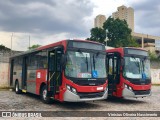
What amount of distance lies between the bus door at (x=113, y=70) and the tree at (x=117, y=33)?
43.3 meters

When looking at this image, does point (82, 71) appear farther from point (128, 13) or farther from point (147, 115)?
point (128, 13)

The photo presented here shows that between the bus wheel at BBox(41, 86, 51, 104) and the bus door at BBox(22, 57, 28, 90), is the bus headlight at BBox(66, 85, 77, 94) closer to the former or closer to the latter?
the bus wheel at BBox(41, 86, 51, 104)

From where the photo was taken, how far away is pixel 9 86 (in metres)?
22.0

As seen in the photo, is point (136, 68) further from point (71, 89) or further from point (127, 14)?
point (127, 14)

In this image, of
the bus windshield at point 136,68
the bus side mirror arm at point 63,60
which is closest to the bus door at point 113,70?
the bus windshield at point 136,68

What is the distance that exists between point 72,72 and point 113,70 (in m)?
3.93

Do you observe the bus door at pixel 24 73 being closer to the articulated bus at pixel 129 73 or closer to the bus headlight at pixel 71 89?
the articulated bus at pixel 129 73

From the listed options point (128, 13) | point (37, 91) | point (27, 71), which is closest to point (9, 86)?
point (27, 71)

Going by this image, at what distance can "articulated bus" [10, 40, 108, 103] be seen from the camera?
427 inches

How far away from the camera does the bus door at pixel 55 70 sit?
11531 millimetres

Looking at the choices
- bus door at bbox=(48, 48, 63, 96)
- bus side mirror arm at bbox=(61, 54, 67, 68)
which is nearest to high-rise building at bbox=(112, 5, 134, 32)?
bus door at bbox=(48, 48, 63, 96)

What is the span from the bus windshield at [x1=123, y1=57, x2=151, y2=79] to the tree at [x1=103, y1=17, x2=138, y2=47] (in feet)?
143

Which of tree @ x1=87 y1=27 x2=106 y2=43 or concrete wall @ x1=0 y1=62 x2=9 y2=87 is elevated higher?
tree @ x1=87 y1=27 x2=106 y2=43

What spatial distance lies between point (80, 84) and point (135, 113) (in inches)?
102
